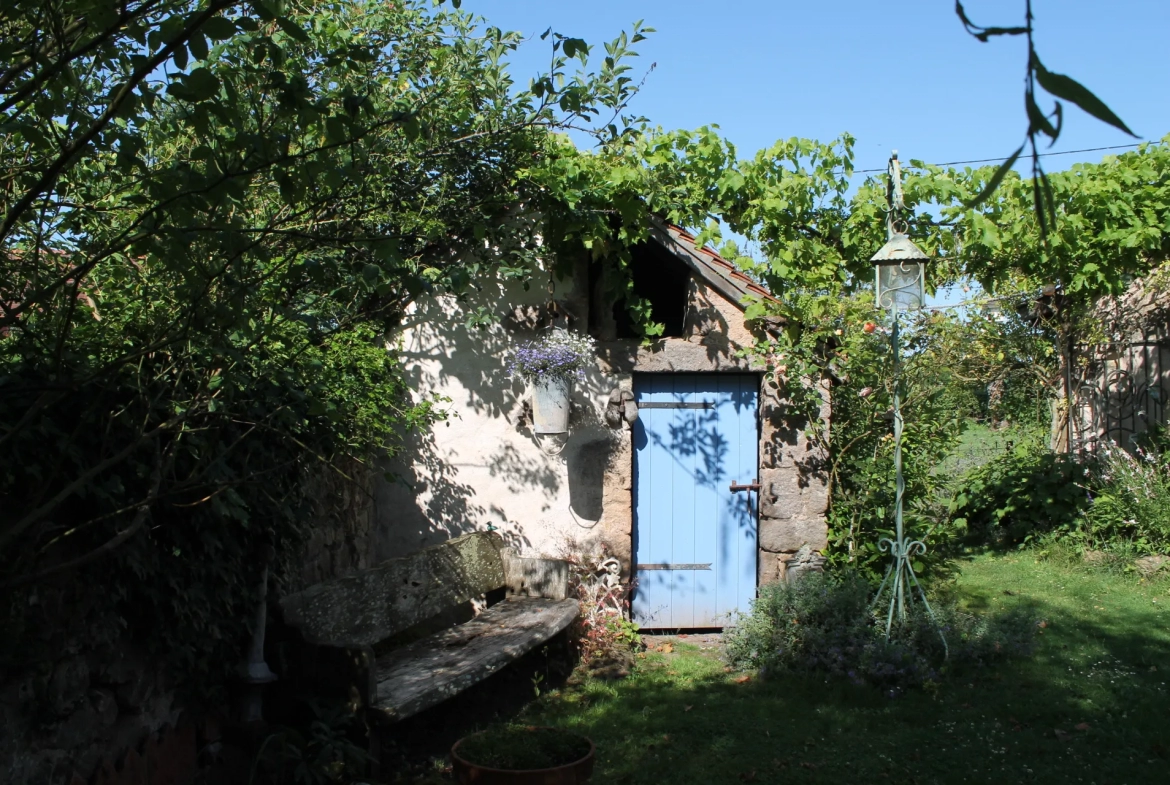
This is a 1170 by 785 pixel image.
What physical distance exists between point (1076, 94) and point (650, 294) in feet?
23.1

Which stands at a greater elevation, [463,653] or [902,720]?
[463,653]

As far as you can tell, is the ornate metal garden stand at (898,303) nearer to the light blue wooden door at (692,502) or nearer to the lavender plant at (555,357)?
the light blue wooden door at (692,502)

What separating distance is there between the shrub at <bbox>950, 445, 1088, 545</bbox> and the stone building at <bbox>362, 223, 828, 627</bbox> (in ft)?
10.6

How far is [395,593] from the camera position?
5430mm

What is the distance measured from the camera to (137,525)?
2828 millimetres

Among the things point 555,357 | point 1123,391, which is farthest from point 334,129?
point 1123,391

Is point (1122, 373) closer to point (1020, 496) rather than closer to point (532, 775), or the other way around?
point (1020, 496)

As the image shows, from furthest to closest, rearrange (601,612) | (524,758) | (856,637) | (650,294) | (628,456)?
(650,294), (628,456), (601,612), (856,637), (524,758)

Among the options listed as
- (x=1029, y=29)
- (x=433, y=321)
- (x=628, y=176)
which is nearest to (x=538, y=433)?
(x=433, y=321)

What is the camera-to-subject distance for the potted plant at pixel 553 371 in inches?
264

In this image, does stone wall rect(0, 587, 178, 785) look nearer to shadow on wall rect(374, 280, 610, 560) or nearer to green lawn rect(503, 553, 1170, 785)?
green lawn rect(503, 553, 1170, 785)

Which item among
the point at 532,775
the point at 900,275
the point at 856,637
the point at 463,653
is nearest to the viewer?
the point at 532,775

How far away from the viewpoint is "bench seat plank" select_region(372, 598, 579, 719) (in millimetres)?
4652

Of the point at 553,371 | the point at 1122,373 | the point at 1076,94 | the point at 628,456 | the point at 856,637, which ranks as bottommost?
the point at 856,637
